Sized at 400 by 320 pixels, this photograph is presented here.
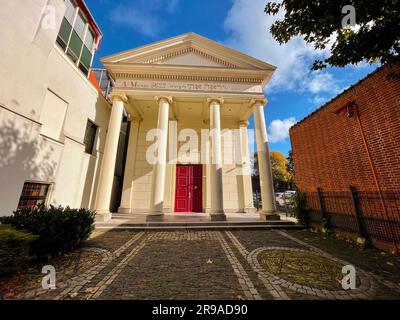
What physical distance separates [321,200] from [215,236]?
4.74 metres

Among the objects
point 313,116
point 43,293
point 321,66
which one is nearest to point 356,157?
point 313,116

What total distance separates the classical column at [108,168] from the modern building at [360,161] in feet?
31.0

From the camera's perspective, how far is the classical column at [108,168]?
24.3 ft

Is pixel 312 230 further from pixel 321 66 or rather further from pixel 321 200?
pixel 321 66

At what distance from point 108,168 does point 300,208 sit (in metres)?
9.48

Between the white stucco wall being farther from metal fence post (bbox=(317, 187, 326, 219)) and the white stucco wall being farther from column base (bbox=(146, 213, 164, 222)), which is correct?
metal fence post (bbox=(317, 187, 326, 219))

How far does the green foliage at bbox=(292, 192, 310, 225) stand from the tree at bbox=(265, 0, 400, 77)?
530 centimetres

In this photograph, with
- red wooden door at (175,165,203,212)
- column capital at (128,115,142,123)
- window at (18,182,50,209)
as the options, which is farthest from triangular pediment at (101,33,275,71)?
window at (18,182,50,209)

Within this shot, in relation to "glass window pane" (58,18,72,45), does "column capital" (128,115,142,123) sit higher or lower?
lower

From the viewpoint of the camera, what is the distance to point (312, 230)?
6637 millimetres

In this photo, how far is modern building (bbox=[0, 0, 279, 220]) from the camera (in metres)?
5.15

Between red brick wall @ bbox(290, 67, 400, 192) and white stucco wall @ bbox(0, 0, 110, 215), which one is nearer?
red brick wall @ bbox(290, 67, 400, 192)

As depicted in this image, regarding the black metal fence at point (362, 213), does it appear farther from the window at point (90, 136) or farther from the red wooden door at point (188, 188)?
the window at point (90, 136)

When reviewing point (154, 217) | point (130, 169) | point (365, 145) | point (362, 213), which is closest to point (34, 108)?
point (130, 169)
